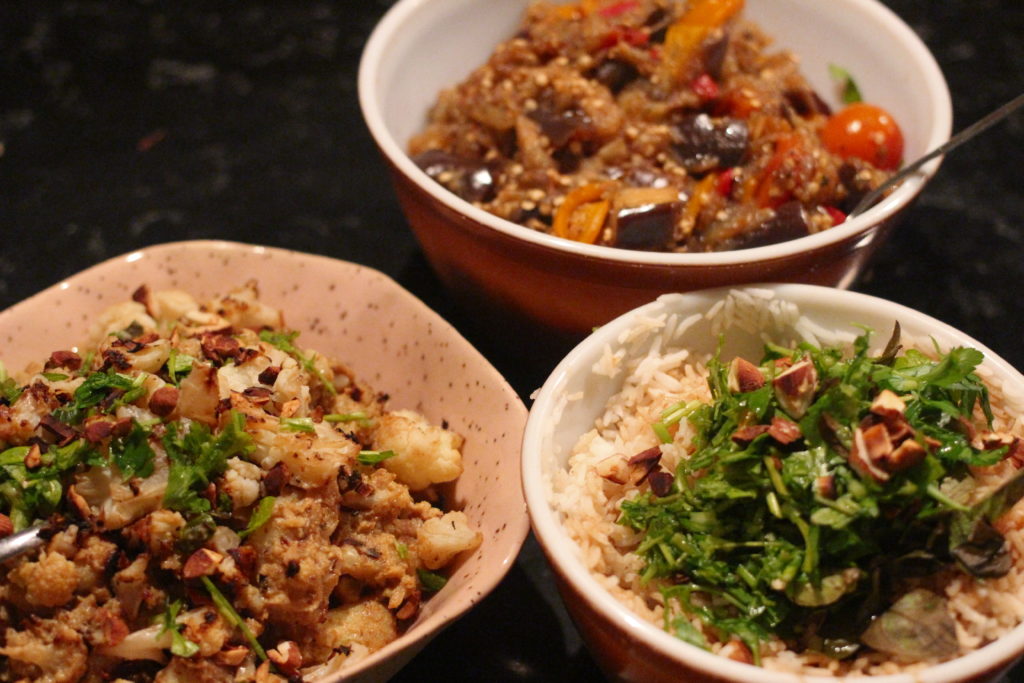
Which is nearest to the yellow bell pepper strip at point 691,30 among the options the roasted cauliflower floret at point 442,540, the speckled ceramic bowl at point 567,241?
the speckled ceramic bowl at point 567,241

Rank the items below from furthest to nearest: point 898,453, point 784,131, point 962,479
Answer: point 784,131
point 962,479
point 898,453

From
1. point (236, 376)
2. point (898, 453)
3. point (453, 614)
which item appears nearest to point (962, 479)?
point (898, 453)

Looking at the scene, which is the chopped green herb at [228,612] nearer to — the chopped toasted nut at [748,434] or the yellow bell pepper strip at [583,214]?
the chopped toasted nut at [748,434]

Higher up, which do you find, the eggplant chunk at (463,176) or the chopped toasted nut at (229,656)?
the eggplant chunk at (463,176)

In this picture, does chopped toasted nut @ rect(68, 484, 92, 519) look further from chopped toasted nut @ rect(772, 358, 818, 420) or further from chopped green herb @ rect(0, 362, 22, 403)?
chopped toasted nut @ rect(772, 358, 818, 420)

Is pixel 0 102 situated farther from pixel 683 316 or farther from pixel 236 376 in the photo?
pixel 683 316

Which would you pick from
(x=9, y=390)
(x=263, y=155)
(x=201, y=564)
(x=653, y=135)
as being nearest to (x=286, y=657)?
(x=201, y=564)

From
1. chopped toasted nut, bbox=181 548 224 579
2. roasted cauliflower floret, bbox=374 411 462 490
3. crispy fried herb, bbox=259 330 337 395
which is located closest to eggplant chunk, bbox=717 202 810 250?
roasted cauliflower floret, bbox=374 411 462 490
